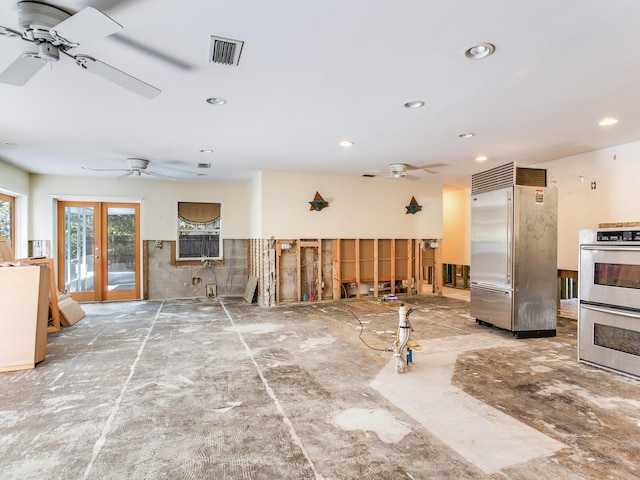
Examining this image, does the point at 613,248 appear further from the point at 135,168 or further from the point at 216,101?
the point at 135,168

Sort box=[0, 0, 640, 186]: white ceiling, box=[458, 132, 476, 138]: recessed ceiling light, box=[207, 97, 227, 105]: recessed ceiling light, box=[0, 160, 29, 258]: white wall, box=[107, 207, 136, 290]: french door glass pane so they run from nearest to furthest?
box=[0, 0, 640, 186]: white ceiling, box=[207, 97, 227, 105]: recessed ceiling light, box=[458, 132, 476, 138]: recessed ceiling light, box=[0, 160, 29, 258]: white wall, box=[107, 207, 136, 290]: french door glass pane

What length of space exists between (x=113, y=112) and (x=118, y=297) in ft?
17.8

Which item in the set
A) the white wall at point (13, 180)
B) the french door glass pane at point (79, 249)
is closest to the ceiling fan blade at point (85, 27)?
the white wall at point (13, 180)

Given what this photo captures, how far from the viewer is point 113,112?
3846 mm

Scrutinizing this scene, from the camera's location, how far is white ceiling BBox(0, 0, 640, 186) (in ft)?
7.22

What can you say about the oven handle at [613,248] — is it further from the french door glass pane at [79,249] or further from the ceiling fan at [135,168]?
the french door glass pane at [79,249]

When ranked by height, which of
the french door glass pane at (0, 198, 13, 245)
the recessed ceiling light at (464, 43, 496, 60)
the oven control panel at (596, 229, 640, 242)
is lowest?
the oven control panel at (596, 229, 640, 242)

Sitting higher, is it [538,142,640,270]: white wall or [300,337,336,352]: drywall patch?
[538,142,640,270]: white wall

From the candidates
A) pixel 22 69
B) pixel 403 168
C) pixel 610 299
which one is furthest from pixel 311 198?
pixel 22 69

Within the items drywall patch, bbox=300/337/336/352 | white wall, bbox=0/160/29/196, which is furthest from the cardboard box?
drywall patch, bbox=300/337/336/352

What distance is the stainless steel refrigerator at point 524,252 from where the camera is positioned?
476 cm

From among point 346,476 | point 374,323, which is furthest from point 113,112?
point 374,323

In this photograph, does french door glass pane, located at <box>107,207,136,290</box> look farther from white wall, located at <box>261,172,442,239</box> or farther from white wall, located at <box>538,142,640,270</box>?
white wall, located at <box>538,142,640,270</box>

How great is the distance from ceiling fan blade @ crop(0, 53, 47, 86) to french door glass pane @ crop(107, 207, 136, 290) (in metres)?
5.87
